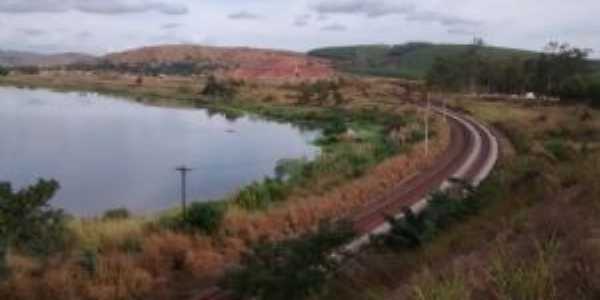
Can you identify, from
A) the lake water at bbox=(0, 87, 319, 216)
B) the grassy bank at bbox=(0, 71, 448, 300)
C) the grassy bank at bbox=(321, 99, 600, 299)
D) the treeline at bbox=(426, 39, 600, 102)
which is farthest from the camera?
the treeline at bbox=(426, 39, 600, 102)

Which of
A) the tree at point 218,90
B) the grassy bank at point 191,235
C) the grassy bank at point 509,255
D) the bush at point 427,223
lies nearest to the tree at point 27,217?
the grassy bank at point 191,235

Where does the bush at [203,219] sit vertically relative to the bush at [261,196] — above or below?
above

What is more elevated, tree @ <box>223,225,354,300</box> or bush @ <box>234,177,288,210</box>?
tree @ <box>223,225,354,300</box>

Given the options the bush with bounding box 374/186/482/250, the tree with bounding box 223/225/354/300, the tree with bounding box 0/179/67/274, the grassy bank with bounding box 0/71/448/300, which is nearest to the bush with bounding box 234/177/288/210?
the grassy bank with bounding box 0/71/448/300

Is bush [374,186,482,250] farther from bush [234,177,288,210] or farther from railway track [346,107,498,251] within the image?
bush [234,177,288,210]

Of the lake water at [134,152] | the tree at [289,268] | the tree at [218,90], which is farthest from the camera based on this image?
the tree at [218,90]

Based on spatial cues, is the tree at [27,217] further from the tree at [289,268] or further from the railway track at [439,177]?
the railway track at [439,177]

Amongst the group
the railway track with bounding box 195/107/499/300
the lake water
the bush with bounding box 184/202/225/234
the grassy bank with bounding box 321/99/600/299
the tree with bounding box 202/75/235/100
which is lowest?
the lake water

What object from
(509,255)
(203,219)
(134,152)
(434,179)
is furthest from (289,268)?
(134,152)
